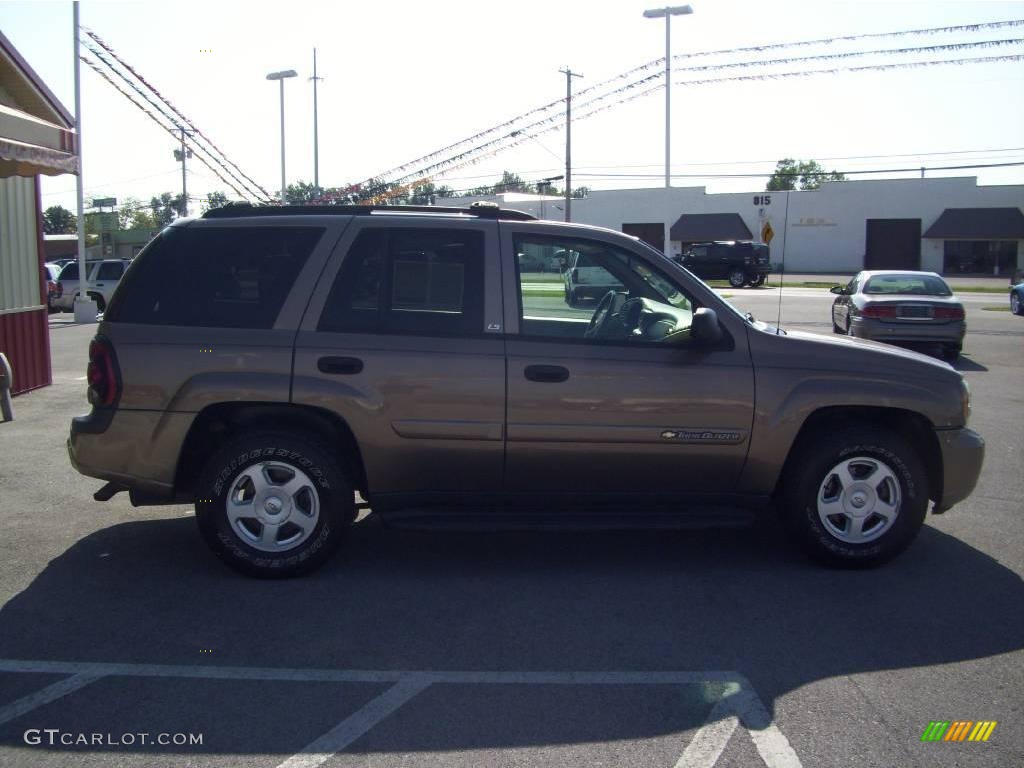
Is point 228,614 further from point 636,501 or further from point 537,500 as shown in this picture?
point 636,501

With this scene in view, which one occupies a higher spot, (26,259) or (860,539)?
(26,259)

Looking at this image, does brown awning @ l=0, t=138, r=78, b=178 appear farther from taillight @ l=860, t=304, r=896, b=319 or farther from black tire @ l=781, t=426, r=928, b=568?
taillight @ l=860, t=304, r=896, b=319

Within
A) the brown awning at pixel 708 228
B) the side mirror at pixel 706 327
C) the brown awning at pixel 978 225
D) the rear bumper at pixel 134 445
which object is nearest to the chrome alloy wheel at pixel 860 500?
the side mirror at pixel 706 327

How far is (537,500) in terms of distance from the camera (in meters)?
5.71

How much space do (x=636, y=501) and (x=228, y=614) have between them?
232cm

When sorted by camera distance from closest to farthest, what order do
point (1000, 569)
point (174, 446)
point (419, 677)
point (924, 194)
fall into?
point (419, 677) < point (174, 446) < point (1000, 569) < point (924, 194)

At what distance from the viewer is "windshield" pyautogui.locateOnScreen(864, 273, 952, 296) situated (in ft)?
58.5

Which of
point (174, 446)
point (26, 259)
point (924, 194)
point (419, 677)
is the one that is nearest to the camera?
point (419, 677)

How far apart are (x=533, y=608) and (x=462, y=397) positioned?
1.19 m

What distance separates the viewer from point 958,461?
585cm

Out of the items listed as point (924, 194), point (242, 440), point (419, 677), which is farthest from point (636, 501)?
point (924, 194)

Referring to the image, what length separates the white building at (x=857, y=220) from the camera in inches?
2363

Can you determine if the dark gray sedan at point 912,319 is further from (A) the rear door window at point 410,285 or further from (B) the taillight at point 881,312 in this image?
(A) the rear door window at point 410,285

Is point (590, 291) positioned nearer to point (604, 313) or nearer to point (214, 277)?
point (604, 313)
